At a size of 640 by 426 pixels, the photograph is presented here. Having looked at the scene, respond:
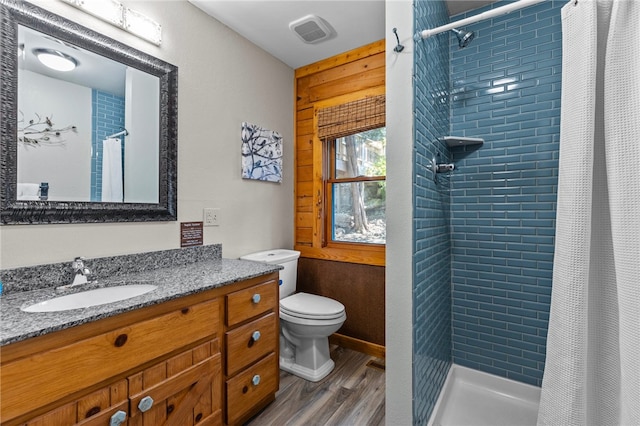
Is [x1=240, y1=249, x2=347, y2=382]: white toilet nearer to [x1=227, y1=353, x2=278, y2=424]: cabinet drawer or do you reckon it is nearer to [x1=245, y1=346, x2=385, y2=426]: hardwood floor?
[x1=245, y1=346, x2=385, y2=426]: hardwood floor

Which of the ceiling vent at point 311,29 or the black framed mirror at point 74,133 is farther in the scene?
the ceiling vent at point 311,29

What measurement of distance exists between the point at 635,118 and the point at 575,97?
7.3 inches

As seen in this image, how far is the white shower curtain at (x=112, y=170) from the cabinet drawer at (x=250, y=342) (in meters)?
0.92

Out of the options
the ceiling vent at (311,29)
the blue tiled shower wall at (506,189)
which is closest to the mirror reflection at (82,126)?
the ceiling vent at (311,29)

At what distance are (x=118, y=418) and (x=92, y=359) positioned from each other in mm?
247

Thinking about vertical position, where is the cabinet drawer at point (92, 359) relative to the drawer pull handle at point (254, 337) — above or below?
above

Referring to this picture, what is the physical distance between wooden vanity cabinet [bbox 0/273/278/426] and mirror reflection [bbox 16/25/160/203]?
2.35 ft

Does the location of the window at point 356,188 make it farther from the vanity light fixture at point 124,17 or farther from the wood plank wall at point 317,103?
the vanity light fixture at point 124,17

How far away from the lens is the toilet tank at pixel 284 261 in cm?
224

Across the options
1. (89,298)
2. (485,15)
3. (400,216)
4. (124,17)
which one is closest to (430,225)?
(400,216)

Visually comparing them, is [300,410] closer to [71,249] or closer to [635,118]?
[71,249]

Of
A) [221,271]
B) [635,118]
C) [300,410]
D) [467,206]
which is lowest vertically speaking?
[300,410]

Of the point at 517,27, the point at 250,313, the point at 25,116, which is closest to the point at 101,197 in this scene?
the point at 25,116

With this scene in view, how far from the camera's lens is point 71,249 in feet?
4.46
